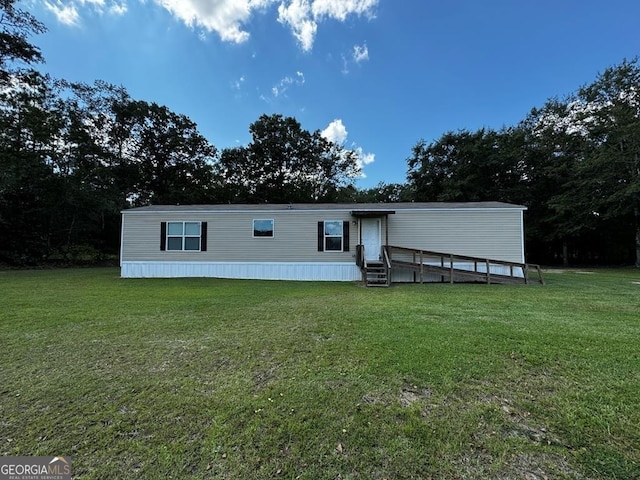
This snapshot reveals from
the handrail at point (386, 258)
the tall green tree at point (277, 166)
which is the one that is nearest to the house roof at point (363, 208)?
the handrail at point (386, 258)

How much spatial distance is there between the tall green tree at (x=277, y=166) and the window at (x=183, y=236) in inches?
543

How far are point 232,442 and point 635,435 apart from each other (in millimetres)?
2726

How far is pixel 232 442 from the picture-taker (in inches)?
81.2

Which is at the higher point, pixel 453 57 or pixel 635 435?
pixel 453 57

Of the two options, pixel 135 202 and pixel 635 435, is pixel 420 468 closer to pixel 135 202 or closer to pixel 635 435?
pixel 635 435

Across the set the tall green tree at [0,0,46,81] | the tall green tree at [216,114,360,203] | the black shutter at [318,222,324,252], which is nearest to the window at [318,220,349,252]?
the black shutter at [318,222,324,252]

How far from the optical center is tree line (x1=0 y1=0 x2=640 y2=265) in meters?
17.8

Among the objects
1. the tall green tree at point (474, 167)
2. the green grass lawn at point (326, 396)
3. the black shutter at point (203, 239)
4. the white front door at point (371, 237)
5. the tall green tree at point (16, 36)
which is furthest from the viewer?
the tall green tree at point (474, 167)

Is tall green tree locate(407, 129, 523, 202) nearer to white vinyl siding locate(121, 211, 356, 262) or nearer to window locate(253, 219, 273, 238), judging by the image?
white vinyl siding locate(121, 211, 356, 262)

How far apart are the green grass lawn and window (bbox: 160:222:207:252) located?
23.9ft

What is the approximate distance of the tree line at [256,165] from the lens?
17812 mm

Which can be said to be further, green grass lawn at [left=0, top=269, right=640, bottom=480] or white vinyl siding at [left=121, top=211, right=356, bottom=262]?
white vinyl siding at [left=121, top=211, right=356, bottom=262]

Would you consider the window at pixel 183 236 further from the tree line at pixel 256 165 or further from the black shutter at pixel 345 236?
the tree line at pixel 256 165

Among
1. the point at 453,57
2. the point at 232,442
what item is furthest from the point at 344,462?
the point at 453,57
